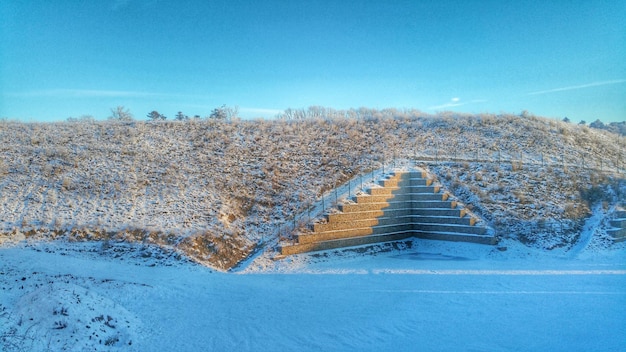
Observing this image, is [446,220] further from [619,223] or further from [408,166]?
[619,223]

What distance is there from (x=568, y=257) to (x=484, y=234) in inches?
93.1

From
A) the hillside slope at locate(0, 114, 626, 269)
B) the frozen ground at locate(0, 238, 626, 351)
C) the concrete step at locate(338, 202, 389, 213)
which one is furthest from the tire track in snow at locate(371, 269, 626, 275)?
the concrete step at locate(338, 202, 389, 213)

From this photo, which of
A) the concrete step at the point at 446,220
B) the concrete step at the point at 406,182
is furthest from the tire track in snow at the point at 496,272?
the concrete step at the point at 406,182

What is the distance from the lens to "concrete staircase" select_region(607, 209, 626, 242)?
12125 millimetres

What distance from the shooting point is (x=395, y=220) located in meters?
13.3

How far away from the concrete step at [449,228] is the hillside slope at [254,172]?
30.8 inches

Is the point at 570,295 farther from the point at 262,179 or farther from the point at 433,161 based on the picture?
the point at 262,179

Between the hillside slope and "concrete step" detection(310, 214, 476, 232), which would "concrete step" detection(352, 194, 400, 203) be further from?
the hillside slope

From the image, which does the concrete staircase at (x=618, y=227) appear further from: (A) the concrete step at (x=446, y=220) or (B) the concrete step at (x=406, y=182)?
(B) the concrete step at (x=406, y=182)

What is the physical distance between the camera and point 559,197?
14203 mm

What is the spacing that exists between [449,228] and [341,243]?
12.7 feet

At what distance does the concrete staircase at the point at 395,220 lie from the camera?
1209 centimetres

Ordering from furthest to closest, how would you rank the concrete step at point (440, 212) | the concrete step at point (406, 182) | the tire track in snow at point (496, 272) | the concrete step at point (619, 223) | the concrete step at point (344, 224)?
1. the concrete step at point (406, 182)
2. the concrete step at point (440, 212)
3. the concrete step at point (619, 223)
4. the concrete step at point (344, 224)
5. the tire track in snow at point (496, 272)

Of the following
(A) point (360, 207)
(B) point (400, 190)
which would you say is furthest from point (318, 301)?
(B) point (400, 190)
